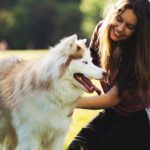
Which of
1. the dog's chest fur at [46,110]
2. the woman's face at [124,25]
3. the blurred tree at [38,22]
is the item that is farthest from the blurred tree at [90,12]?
the dog's chest fur at [46,110]

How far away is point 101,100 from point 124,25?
30.2 inches

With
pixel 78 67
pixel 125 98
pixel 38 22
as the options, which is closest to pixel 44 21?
pixel 38 22

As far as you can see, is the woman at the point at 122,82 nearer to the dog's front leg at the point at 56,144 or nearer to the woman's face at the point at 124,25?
the woman's face at the point at 124,25

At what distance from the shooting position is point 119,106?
688cm

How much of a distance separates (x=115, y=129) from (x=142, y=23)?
119 centimetres

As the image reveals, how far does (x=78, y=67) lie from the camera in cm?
604

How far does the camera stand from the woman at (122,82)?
630 cm

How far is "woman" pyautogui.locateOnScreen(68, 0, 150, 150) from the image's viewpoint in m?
6.30

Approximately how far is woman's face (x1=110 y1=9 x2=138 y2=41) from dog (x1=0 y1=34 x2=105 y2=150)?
38 cm

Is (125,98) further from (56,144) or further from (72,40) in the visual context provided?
(72,40)

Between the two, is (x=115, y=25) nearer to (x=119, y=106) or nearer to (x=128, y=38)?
(x=128, y=38)

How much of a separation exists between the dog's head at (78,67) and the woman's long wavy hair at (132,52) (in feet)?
1.49

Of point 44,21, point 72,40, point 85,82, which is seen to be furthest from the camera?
point 44,21

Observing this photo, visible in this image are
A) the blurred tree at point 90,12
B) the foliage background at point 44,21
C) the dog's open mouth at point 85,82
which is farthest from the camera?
the blurred tree at point 90,12
